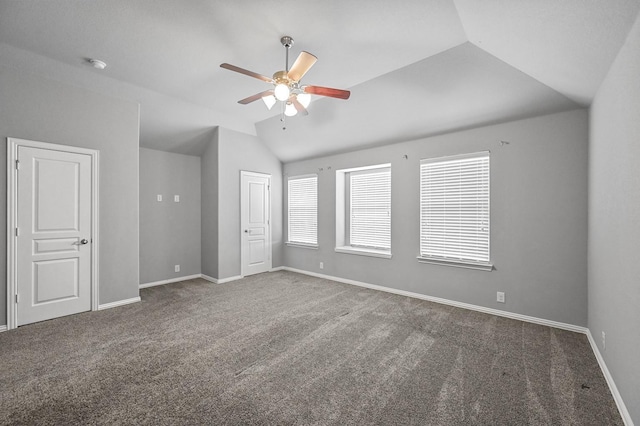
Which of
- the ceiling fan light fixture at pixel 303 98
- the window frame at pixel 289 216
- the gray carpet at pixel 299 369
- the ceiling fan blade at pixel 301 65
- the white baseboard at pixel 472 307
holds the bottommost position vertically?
the gray carpet at pixel 299 369

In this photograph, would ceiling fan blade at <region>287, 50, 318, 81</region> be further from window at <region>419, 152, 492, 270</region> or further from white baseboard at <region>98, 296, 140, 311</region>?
white baseboard at <region>98, 296, 140, 311</region>

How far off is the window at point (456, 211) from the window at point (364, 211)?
740mm

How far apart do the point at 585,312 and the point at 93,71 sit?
21.5ft

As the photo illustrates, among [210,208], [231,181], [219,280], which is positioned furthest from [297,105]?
[219,280]

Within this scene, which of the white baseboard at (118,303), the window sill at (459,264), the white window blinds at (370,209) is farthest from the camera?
the white window blinds at (370,209)

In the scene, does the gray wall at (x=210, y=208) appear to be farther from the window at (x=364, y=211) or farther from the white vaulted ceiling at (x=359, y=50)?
the window at (x=364, y=211)

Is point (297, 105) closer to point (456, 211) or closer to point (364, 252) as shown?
point (456, 211)

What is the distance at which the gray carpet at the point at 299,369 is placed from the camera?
1891mm

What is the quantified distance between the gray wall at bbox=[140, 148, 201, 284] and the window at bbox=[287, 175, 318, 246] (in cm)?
197

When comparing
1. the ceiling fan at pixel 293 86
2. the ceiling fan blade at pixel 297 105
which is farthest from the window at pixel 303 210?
the ceiling fan at pixel 293 86

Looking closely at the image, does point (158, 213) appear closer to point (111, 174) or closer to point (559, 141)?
point (111, 174)

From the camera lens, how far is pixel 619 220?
203cm

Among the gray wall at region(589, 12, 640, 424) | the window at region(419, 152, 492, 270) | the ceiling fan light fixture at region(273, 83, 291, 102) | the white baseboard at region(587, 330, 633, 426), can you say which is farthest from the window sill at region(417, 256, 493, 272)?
the ceiling fan light fixture at region(273, 83, 291, 102)

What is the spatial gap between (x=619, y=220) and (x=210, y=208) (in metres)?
5.56
